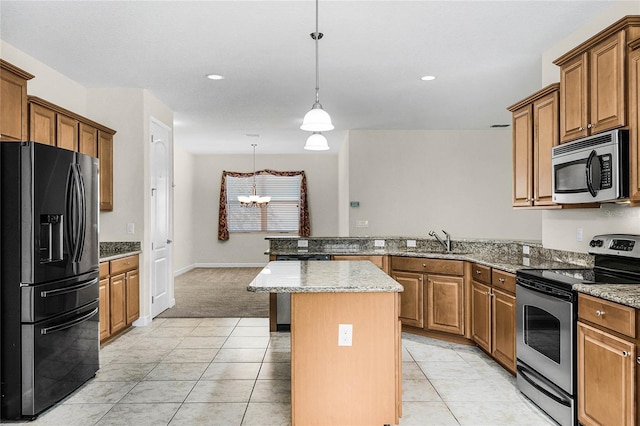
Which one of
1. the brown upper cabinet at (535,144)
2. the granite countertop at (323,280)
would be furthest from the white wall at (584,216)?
the granite countertop at (323,280)

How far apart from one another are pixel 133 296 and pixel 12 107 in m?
2.33

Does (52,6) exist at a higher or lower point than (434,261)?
higher

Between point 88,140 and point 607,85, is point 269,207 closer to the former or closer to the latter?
point 88,140

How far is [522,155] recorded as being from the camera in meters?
3.68

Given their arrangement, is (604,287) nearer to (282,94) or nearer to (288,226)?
(282,94)

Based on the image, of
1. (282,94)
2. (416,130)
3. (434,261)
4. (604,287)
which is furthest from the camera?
(416,130)

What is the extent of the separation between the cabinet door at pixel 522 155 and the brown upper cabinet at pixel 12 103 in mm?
3857

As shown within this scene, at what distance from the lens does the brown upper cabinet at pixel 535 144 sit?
329cm

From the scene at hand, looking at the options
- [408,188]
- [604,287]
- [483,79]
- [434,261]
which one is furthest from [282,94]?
[604,287]

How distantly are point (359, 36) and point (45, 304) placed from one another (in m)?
2.95

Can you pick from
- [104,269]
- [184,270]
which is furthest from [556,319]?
[184,270]

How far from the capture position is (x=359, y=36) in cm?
355

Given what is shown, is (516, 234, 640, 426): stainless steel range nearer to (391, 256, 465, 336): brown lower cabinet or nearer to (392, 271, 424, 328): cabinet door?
(391, 256, 465, 336): brown lower cabinet

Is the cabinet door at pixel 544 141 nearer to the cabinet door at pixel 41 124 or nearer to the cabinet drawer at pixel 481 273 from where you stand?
the cabinet drawer at pixel 481 273
